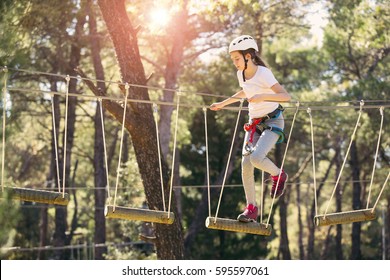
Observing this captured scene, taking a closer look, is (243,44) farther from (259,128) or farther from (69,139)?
(69,139)

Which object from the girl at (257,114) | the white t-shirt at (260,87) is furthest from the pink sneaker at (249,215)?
the white t-shirt at (260,87)

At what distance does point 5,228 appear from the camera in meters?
7.35

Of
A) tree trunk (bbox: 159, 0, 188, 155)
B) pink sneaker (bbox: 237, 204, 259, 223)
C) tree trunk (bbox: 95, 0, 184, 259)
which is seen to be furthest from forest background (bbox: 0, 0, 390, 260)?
pink sneaker (bbox: 237, 204, 259, 223)

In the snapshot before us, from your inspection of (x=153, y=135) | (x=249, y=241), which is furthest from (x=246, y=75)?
(x=249, y=241)

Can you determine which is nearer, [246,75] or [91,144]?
[246,75]

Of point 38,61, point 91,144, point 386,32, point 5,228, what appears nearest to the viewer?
point 5,228

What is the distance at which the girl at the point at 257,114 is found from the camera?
555cm

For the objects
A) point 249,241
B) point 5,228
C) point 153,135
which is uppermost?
point 153,135

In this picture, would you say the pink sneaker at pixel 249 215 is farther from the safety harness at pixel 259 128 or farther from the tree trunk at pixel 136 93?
the tree trunk at pixel 136 93

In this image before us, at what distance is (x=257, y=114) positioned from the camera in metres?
5.70

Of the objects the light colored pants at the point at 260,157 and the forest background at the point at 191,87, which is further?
the forest background at the point at 191,87

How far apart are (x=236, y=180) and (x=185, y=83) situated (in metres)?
3.15

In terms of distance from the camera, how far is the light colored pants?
553cm

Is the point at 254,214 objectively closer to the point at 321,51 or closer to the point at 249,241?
the point at 321,51
